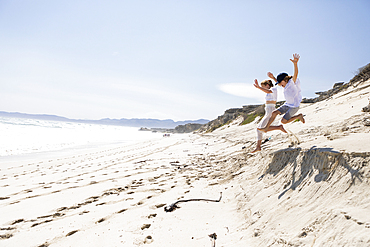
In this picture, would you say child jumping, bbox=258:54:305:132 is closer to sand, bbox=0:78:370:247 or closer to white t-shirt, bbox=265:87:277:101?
white t-shirt, bbox=265:87:277:101

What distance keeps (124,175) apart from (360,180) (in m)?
5.69

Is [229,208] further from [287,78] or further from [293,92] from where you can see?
[287,78]

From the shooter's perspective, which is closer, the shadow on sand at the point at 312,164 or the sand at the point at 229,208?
the sand at the point at 229,208

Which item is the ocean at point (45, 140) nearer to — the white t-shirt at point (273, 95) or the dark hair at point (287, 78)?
the white t-shirt at point (273, 95)

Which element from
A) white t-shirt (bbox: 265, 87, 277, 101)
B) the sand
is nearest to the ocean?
the sand

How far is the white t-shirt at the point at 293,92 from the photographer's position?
3986 millimetres

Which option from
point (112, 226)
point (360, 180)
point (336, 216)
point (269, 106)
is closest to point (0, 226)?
point (112, 226)

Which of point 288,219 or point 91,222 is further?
point 91,222

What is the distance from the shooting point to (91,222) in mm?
3250

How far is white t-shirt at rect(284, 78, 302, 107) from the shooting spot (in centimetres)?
399

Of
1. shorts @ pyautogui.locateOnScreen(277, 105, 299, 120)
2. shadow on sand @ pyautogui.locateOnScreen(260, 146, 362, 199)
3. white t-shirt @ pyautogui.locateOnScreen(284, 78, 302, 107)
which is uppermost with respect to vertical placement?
white t-shirt @ pyautogui.locateOnScreen(284, 78, 302, 107)

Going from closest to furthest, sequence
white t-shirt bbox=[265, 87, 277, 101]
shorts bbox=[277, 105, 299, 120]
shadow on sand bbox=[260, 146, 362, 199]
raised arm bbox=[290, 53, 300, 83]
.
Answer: shadow on sand bbox=[260, 146, 362, 199] → raised arm bbox=[290, 53, 300, 83] → shorts bbox=[277, 105, 299, 120] → white t-shirt bbox=[265, 87, 277, 101]

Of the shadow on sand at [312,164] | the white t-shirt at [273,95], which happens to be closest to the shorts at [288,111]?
the white t-shirt at [273,95]

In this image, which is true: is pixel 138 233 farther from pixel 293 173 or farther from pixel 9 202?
pixel 9 202
